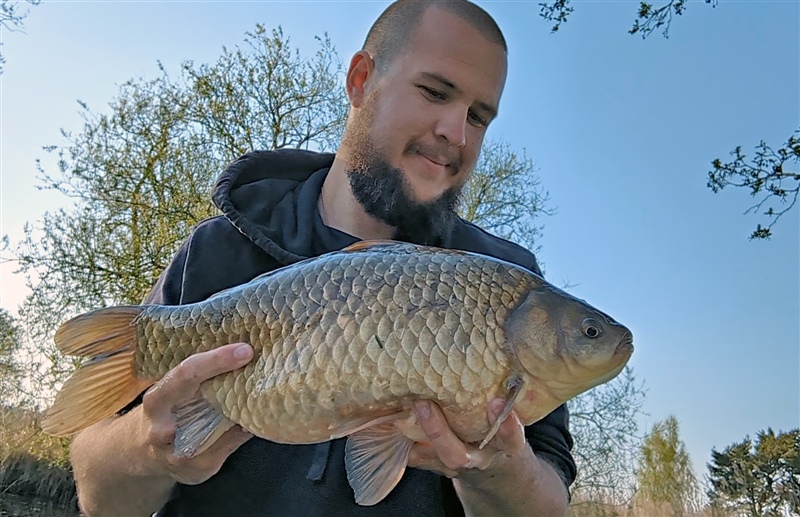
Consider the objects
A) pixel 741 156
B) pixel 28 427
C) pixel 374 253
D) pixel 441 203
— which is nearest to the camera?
pixel 374 253

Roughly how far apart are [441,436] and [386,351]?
174 mm

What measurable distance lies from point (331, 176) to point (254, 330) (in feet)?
2.99

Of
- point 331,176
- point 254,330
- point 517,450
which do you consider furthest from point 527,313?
point 331,176

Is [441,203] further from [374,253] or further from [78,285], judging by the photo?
[78,285]

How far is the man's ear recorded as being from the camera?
2236 millimetres

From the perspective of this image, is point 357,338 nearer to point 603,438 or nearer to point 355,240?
point 355,240

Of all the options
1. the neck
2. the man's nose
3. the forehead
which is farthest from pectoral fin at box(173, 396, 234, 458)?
the forehead

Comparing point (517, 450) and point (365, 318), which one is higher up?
point (365, 318)

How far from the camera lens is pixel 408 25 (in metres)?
2.19

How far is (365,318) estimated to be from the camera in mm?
1258

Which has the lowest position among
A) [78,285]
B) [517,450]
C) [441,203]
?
[517,450]

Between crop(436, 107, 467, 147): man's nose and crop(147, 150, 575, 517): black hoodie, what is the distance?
0.87ft

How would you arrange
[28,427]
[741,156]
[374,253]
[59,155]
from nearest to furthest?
[374,253] → [741,156] → [28,427] → [59,155]

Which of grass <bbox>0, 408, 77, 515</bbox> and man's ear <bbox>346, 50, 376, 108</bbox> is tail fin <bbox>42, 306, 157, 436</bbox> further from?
grass <bbox>0, 408, 77, 515</bbox>
